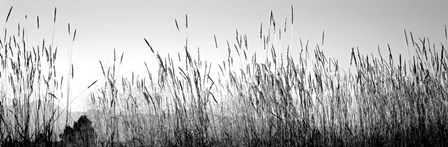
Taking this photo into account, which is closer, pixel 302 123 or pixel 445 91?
pixel 302 123

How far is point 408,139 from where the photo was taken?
2131 mm

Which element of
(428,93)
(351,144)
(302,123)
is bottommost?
(351,144)

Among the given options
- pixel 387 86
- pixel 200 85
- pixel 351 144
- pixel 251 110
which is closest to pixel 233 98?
pixel 251 110

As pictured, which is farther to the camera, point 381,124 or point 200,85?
point 381,124

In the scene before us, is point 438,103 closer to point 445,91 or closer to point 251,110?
point 445,91

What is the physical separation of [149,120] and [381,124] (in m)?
2.11

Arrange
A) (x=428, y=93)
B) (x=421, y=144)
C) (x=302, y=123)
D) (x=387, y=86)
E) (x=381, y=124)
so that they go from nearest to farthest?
(x=421, y=144) < (x=302, y=123) < (x=381, y=124) < (x=428, y=93) < (x=387, y=86)

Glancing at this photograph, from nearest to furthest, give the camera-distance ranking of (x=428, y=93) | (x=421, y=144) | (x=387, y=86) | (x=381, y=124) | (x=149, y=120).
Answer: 1. (x=421, y=144)
2. (x=381, y=124)
3. (x=428, y=93)
4. (x=387, y=86)
5. (x=149, y=120)

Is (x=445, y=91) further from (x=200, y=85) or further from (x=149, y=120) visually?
(x=149, y=120)

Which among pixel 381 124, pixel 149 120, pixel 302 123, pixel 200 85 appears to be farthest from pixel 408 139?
pixel 149 120

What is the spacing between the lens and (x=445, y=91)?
279 cm

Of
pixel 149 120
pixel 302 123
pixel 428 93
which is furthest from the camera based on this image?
pixel 149 120

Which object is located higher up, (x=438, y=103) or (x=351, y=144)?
(x=438, y=103)

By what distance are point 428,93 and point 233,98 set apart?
1599mm
